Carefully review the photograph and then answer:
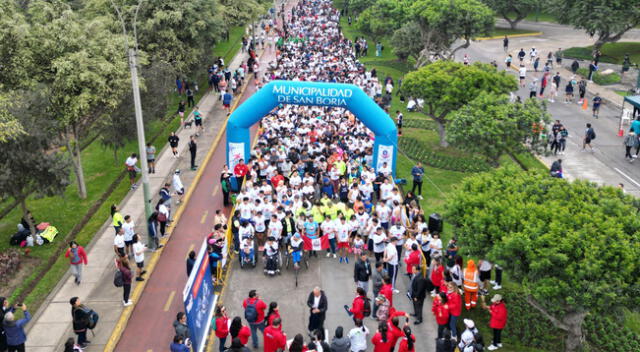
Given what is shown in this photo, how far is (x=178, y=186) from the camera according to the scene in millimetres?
23609

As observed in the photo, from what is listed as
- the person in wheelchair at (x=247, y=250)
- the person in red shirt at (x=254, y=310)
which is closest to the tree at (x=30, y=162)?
the person in wheelchair at (x=247, y=250)

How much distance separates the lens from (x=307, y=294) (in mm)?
17891

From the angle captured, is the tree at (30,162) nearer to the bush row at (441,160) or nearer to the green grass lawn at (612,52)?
→ the bush row at (441,160)

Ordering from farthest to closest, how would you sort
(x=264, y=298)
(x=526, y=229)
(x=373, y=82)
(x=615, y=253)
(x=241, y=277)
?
(x=373, y=82), (x=241, y=277), (x=264, y=298), (x=526, y=229), (x=615, y=253)

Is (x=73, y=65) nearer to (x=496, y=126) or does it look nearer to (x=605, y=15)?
(x=496, y=126)

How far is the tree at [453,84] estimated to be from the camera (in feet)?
93.5

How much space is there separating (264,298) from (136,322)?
140 inches

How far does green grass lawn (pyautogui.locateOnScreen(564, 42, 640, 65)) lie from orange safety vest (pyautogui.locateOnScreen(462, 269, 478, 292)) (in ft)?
127

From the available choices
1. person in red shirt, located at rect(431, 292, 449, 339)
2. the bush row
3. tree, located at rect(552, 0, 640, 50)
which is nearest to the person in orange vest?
person in red shirt, located at rect(431, 292, 449, 339)

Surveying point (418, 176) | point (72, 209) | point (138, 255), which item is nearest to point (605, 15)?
point (418, 176)

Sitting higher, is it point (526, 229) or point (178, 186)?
point (526, 229)

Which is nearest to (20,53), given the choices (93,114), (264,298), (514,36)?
(93,114)

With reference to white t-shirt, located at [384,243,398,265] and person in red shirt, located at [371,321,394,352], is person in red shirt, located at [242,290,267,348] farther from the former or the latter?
white t-shirt, located at [384,243,398,265]

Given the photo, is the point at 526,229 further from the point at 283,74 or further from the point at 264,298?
the point at 283,74
